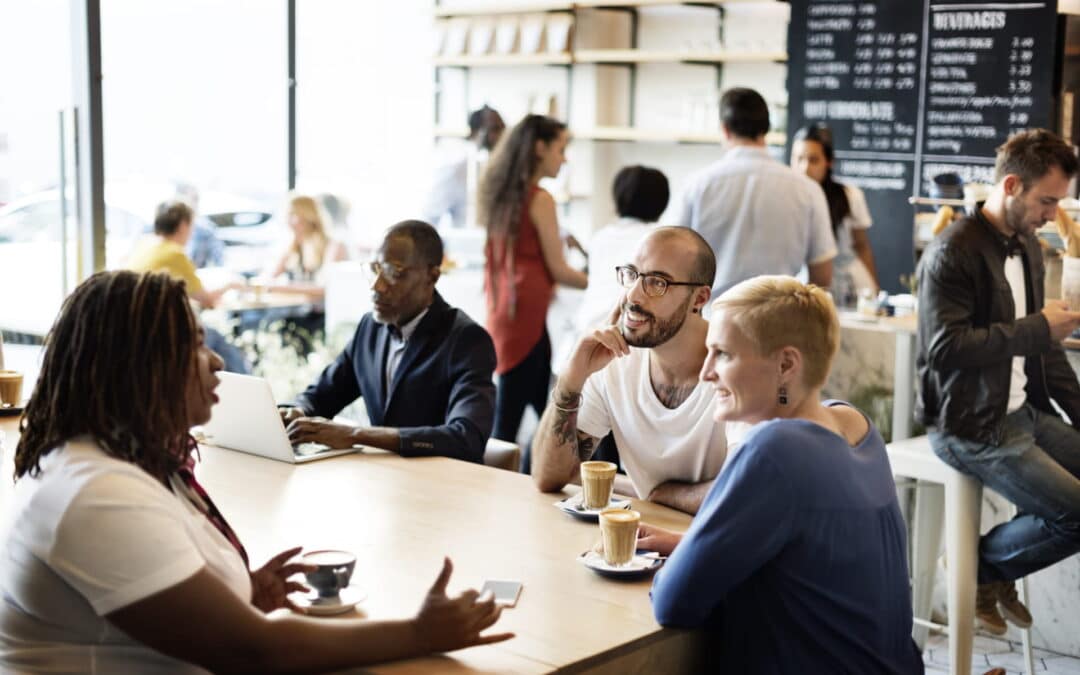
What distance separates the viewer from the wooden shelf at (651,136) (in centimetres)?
687

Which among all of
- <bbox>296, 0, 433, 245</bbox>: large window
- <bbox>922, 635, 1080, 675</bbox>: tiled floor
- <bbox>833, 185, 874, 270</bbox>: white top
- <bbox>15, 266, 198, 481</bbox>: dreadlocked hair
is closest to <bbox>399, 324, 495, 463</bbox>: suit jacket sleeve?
<bbox>15, 266, 198, 481</bbox>: dreadlocked hair

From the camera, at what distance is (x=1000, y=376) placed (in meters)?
3.47

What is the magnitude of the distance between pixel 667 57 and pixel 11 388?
4.64 m

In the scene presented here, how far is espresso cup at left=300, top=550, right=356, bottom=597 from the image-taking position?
77.0 inches

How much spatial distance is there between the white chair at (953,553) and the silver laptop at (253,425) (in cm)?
163

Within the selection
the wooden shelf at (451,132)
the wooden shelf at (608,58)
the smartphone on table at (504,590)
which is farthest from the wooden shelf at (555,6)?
the smartphone on table at (504,590)

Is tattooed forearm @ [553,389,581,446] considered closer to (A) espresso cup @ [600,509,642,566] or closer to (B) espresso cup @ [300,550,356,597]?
(A) espresso cup @ [600,509,642,566]

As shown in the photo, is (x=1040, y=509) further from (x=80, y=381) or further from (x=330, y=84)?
(x=330, y=84)

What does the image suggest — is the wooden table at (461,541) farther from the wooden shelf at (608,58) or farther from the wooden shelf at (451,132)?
the wooden shelf at (451,132)

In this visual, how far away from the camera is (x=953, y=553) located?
11.8 ft

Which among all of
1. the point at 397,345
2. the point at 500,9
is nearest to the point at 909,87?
the point at 500,9

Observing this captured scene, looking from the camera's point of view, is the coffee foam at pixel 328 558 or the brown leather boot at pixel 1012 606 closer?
the coffee foam at pixel 328 558

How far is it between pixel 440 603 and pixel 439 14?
6.96 meters

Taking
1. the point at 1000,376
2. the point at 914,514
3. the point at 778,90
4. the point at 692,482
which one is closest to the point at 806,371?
the point at 692,482
